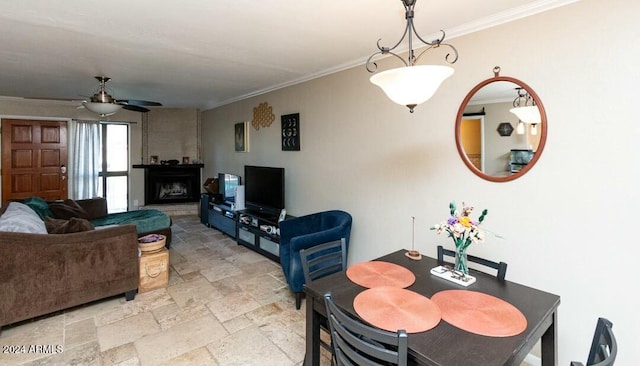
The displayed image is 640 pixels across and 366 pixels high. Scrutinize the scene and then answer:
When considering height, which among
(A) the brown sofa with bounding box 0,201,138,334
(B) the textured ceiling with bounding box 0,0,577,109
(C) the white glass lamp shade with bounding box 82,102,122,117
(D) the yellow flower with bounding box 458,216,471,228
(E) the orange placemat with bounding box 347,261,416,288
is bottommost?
(A) the brown sofa with bounding box 0,201,138,334

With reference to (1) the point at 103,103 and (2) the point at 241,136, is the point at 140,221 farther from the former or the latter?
(2) the point at 241,136

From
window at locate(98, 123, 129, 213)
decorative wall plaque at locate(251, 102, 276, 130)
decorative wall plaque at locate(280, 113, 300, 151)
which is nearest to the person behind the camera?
decorative wall plaque at locate(280, 113, 300, 151)

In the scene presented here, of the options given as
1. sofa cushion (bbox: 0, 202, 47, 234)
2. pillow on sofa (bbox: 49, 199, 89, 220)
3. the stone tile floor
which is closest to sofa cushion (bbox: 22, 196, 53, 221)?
pillow on sofa (bbox: 49, 199, 89, 220)

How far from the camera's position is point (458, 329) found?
1339 mm

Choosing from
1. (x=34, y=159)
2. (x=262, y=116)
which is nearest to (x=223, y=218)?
(x=262, y=116)

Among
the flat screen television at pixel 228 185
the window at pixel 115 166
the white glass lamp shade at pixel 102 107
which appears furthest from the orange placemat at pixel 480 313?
the window at pixel 115 166

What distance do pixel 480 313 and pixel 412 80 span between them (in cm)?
116

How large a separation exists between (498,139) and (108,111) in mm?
4442

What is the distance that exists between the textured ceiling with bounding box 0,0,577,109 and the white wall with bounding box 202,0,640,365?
277mm

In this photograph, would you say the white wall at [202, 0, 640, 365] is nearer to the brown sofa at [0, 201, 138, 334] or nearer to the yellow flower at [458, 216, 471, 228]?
the yellow flower at [458, 216, 471, 228]

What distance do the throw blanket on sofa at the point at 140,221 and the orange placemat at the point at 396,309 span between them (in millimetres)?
3765

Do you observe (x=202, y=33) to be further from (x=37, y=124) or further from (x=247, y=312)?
(x=37, y=124)

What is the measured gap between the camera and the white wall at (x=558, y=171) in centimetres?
182

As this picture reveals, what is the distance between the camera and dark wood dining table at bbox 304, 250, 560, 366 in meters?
1.18
